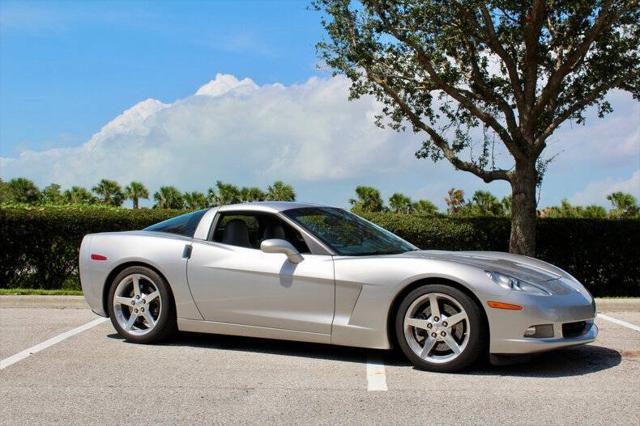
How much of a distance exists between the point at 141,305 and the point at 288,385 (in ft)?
7.27

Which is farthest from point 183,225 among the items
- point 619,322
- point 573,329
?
point 619,322

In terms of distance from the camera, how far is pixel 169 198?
1050 inches

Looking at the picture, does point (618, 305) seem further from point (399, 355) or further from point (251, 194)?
point (251, 194)

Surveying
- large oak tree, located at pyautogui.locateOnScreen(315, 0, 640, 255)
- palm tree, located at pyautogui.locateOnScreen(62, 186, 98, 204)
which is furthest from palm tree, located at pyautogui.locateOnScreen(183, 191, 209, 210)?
large oak tree, located at pyautogui.locateOnScreen(315, 0, 640, 255)

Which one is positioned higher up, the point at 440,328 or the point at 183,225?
the point at 183,225

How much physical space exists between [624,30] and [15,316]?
11669mm

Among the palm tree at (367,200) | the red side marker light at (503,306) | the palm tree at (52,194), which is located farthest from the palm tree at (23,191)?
the red side marker light at (503,306)

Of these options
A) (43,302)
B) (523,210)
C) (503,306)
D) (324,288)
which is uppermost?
(523,210)

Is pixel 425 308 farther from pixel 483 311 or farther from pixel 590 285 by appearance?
pixel 590 285

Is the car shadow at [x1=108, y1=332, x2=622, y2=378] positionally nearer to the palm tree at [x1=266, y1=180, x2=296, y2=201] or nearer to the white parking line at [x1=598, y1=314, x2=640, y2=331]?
the white parking line at [x1=598, y1=314, x2=640, y2=331]

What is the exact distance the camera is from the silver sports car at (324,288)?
19.3 ft

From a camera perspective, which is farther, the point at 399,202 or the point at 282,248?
the point at 399,202

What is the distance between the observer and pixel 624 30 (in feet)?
46.1

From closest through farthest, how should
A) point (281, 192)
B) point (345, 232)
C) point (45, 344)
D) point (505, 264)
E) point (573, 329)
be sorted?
1. point (573, 329)
2. point (505, 264)
3. point (345, 232)
4. point (45, 344)
5. point (281, 192)
